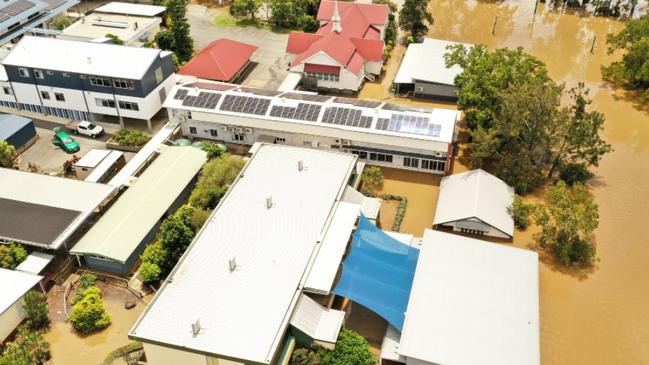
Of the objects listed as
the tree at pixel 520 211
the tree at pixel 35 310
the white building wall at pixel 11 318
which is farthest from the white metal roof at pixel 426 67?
the white building wall at pixel 11 318

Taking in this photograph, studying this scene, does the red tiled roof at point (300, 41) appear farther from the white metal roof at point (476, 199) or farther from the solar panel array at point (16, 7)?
the solar panel array at point (16, 7)

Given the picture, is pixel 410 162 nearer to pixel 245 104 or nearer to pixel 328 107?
pixel 328 107

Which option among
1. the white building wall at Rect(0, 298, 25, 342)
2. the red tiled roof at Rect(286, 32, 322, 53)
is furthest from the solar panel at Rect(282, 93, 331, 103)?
the white building wall at Rect(0, 298, 25, 342)

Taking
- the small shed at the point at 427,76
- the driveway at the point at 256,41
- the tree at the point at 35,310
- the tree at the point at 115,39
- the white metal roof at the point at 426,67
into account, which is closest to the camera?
the tree at the point at 35,310

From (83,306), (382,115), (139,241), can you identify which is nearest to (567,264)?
(382,115)

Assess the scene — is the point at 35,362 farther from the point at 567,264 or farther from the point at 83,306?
the point at 567,264

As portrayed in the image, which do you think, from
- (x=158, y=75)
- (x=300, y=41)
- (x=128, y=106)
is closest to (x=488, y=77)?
(x=300, y=41)

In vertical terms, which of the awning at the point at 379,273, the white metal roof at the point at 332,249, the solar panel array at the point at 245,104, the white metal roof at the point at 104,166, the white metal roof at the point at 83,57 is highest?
the white metal roof at the point at 83,57
